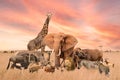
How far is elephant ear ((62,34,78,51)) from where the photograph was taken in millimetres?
18250

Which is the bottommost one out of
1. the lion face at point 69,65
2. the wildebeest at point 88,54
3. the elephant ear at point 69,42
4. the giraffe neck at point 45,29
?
the lion face at point 69,65

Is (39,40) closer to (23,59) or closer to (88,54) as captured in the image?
(88,54)

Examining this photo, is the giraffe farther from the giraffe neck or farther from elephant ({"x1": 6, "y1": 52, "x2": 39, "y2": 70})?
elephant ({"x1": 6, "y1": 52, "x2": 39, "y2": 70})

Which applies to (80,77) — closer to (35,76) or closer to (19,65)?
(35,76)

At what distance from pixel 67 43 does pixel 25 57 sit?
12.4 feet

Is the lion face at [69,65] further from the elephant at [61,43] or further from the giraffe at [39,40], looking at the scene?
the giraffe at [39,40]

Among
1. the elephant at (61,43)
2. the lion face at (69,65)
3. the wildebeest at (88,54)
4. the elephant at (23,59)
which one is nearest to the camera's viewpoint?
the lion face at (69,65)

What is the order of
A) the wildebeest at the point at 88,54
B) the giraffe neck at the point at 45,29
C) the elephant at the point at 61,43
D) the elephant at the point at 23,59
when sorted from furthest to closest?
the giraffe neck at the point at 45,29, the elephant at the point at 61,43, the wildebeest at the point at 88,54, the elephant at the point at 23,59

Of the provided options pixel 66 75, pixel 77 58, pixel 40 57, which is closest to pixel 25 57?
pixel 40 57

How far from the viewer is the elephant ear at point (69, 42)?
18250 mm

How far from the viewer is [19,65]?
47.6ft

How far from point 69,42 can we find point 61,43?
64 centimetres

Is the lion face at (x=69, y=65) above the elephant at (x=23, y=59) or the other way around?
the other way around

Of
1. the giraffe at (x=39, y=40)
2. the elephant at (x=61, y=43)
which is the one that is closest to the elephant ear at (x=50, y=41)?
the elephant at (x=61, y=43)
